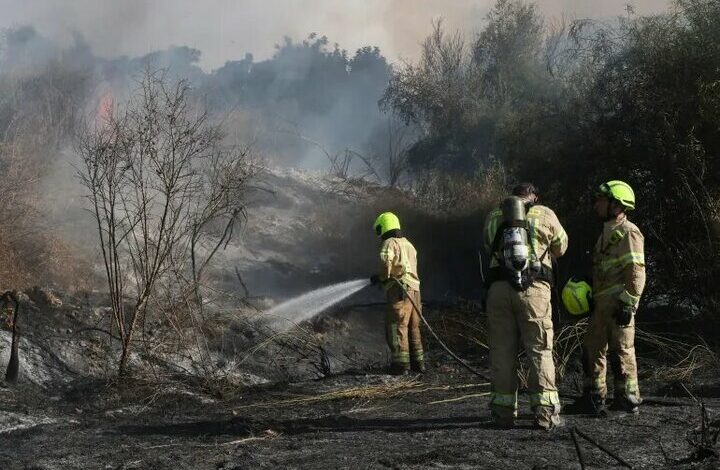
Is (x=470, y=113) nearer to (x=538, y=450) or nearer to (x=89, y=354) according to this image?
(x=89, y=354)

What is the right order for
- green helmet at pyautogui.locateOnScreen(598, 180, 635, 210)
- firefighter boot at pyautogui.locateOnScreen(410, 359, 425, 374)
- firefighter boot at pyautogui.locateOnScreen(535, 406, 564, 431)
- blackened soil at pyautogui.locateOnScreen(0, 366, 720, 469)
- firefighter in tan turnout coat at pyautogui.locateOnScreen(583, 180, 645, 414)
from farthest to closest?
firefighter boot at pyautogui.locateOnScreen(410, 359, 425, 374)
green helmet at pyautogui.locateOnScreen(598, 180, 635, 210)
firefighter in tan turnout coat at pyautogui.locateOnScreen(583, 180, 645, 414)
firefighter boot at pyautogui.locateOnScreen(535, 406, 564, 431)
blackened soil at pyautogui.locateOnScreen(0, 366, 720, 469)

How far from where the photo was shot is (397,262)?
8812 millimetres

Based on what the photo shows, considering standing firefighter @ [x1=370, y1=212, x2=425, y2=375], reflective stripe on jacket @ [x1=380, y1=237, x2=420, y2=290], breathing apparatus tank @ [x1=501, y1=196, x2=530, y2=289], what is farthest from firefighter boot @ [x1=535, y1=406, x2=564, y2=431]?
reflective stripe on jacket @ [x1=380, y1=237, x2=420, y2=290]

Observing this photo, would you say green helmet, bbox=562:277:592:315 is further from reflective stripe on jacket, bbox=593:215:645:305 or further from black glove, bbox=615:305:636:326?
black glove, bbox=615:305:636:326

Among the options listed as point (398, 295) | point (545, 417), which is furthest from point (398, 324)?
point (545, 417)

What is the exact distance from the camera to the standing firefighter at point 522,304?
5484 mm

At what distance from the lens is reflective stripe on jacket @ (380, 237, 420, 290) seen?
28.5 feet

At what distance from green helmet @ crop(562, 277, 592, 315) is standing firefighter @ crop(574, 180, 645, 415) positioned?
89 millimetres

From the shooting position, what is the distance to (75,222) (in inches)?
668

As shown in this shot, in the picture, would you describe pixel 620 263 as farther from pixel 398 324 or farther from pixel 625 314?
pixel 398 324

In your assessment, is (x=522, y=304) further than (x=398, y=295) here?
No

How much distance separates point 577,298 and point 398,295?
309cm

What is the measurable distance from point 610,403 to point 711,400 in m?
1.00

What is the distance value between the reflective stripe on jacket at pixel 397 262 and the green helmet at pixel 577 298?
294cm
